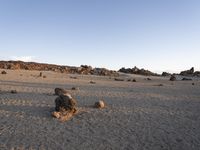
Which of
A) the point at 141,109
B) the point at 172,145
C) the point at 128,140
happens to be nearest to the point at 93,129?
the point at 128,140

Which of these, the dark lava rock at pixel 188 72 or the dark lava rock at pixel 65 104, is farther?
the dark lava rock at pixel 188 72

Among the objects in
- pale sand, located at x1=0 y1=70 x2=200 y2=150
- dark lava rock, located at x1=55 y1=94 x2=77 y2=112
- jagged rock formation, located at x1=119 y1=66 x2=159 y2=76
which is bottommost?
pale sand, located at x1=0 y1=70 x2=200 y2=150

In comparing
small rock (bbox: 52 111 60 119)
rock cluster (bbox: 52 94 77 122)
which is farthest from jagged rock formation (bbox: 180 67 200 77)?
small rock (bbox: 52 111 60 119)

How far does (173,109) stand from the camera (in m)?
12.8

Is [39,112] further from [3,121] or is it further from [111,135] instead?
[111,135]

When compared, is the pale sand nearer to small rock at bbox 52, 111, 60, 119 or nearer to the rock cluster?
small rock at bbox 52, 111, 60, 119

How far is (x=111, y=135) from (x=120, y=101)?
4.89 meters

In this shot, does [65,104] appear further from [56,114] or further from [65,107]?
[56,114]

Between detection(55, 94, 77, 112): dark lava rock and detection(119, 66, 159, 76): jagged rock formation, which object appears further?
detection(119, 66, 159, 76): jagged rock formation

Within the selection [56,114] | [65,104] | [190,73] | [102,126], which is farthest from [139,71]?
[102,126]

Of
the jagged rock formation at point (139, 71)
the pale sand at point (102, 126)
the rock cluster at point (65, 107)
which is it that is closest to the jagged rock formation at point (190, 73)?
the jagged rock formation at point (139, 71)

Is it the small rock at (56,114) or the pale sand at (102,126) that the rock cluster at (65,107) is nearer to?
the small rock at (56,114)

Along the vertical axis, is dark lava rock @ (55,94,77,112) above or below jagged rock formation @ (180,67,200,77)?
below

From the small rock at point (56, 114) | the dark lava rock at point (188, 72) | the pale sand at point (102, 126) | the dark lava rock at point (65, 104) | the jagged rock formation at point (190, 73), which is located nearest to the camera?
the pale sand at point (102, 126)
